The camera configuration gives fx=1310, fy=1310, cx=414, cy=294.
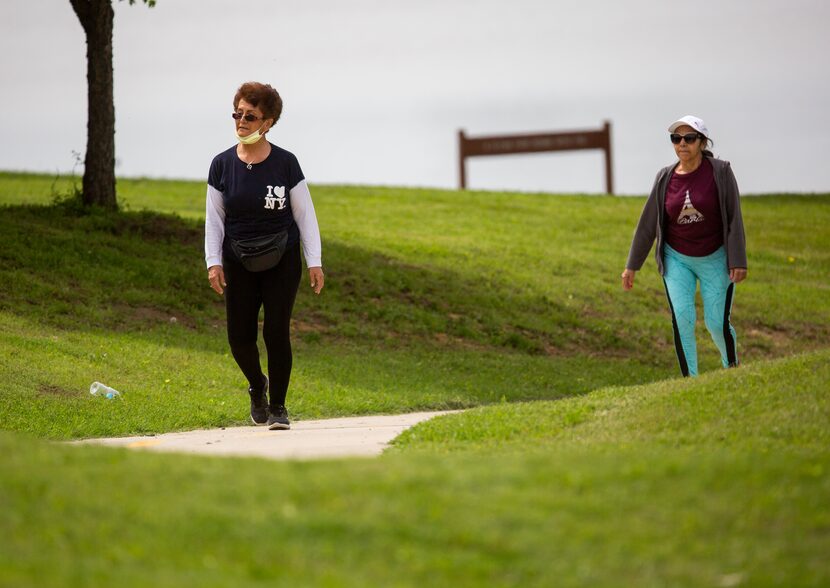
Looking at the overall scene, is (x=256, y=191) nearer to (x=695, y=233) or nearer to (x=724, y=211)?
(x=695, y=233)

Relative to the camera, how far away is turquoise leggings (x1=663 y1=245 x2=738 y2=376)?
34.0 ft

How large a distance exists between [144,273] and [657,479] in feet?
42.0

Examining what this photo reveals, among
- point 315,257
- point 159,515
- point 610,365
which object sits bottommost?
point 610,365

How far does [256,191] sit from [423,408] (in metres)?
3.97

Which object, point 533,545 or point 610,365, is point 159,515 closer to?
point 533,545

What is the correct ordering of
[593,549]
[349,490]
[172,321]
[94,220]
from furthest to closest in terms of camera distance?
[94,220]
[172,321]
[349,490]
[593,549]

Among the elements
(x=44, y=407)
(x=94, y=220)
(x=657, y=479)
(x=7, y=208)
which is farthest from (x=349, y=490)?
(x=7, y=208)

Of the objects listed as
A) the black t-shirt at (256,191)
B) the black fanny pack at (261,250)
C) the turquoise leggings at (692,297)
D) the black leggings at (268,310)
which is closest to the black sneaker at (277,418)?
the black leggings at (268,310)

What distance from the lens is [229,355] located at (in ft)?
47.8

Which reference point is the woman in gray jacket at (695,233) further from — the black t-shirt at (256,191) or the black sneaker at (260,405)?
the black sneaker at (260,405)

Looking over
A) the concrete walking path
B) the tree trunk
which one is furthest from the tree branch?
the concrete walking path

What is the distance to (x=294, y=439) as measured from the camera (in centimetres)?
923

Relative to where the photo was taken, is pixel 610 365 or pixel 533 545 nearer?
pixel 533 545

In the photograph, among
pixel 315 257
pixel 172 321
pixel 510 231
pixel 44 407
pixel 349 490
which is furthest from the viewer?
pixel 510 231
